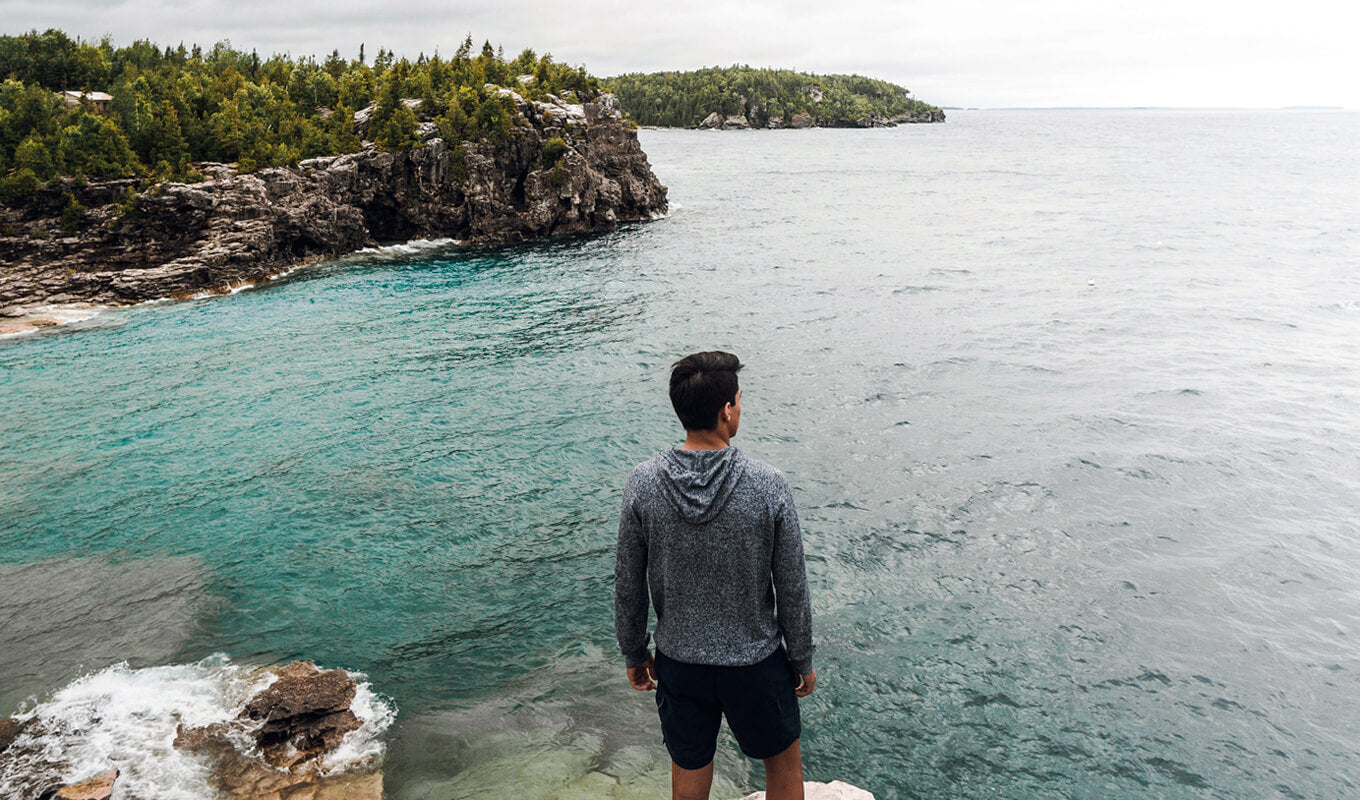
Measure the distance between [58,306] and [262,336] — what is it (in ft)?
39.9

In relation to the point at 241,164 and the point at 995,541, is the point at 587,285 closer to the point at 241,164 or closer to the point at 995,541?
the point at 241,164

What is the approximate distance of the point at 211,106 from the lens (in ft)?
153

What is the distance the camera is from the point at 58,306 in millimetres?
32000

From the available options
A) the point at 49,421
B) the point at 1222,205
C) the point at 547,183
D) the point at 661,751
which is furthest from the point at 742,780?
the point at 1222,205

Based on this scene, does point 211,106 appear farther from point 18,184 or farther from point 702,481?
point 702,481

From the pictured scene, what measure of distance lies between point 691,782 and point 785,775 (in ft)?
2.10

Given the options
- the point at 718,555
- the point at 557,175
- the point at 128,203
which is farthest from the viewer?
the point at 557,175

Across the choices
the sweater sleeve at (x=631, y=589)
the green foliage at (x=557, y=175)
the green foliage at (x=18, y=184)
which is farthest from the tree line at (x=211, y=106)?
the sweater sleeve at (x=631, y=589)

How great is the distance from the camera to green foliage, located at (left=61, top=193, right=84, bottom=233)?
A: 35.4m

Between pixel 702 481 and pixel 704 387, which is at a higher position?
pixel 704 387

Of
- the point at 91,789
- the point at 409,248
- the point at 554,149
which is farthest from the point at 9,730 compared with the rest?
the point at 554,149

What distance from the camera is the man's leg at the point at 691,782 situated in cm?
504

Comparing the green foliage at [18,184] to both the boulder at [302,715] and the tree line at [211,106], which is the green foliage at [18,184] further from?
the boulder at [302,715]

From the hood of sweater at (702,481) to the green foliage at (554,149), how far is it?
161 ft
